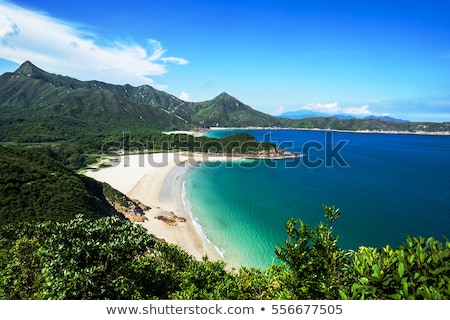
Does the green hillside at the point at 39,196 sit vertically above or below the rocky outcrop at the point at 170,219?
above

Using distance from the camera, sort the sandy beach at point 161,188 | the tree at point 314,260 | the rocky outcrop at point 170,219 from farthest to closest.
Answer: the rocky outcrop at point 170,219, the sandy beach at point 161,188, the tree at point 314,260

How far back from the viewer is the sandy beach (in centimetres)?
4344

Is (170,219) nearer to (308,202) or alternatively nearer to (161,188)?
(161,188)

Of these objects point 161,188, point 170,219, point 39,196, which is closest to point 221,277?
point 39,196

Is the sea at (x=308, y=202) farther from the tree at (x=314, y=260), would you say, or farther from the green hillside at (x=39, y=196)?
the green hillside at (x=39, y=196)

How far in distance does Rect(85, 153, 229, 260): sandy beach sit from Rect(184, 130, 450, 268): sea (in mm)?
2533

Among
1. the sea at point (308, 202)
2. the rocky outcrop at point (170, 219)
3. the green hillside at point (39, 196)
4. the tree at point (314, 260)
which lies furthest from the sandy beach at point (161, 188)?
the tree at point (314, 260)

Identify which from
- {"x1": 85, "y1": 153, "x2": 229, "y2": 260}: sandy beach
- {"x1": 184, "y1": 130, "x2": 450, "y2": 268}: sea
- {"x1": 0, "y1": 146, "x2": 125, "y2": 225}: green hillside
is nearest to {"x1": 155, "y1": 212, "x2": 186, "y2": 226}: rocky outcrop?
{"x1": 85, "y1": 153, "x2": 229, "y2": 260}: sandy beach

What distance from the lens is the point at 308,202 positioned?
67250 millimetres

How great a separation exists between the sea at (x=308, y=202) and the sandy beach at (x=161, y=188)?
2.53 m

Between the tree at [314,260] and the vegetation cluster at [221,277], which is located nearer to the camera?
the vegetation cluster at [221,277]

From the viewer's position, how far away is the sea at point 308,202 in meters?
45.9
